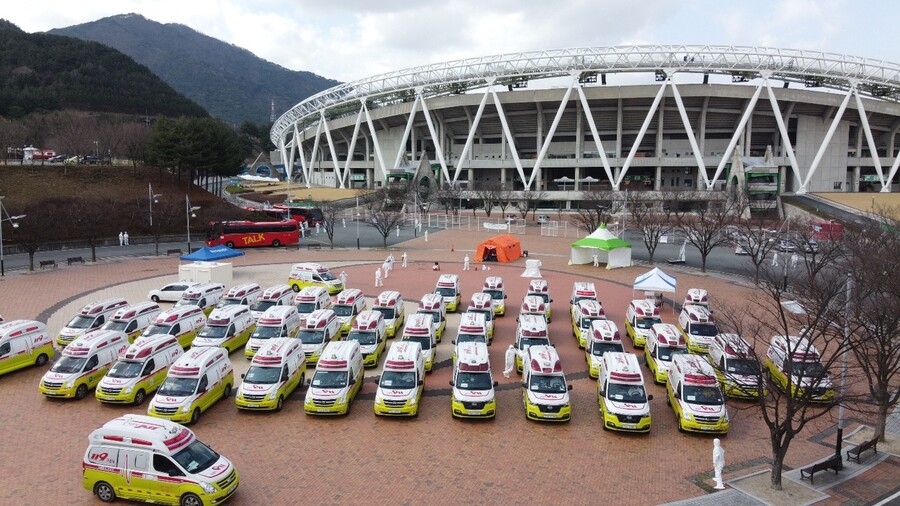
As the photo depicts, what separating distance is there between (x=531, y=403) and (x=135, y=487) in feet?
29.7

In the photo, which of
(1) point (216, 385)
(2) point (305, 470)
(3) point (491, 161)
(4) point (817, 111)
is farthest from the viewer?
(3) point (491, 161)

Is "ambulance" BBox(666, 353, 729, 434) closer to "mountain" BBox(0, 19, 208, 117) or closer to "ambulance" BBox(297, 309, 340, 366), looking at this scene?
"ambulance" BBox(297, 309, 340, 366)

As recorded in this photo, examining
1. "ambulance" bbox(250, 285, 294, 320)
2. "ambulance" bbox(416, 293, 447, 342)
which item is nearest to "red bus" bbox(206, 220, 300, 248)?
"ambulance" bbox(250, 285, 294, 320)

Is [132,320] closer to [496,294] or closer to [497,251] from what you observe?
[496,294]

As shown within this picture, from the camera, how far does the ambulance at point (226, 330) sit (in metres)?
19.7

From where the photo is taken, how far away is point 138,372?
627 inches

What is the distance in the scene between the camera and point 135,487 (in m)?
10.7

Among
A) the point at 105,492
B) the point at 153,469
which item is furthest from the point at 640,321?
the point at 105,492

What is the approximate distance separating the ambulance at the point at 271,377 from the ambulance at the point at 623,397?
8.66m

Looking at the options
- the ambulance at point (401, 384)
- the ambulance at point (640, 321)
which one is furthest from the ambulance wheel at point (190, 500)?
the ambulance at point (640, 321)

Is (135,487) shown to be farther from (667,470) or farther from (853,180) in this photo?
(853,180)

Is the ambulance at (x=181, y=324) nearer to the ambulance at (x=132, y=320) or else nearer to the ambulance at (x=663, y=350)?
the ambulance at (x=132, y=320)

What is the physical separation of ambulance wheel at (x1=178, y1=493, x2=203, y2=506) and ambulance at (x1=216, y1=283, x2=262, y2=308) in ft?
49.2

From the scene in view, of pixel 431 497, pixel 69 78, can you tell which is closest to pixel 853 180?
pixel 431 497
